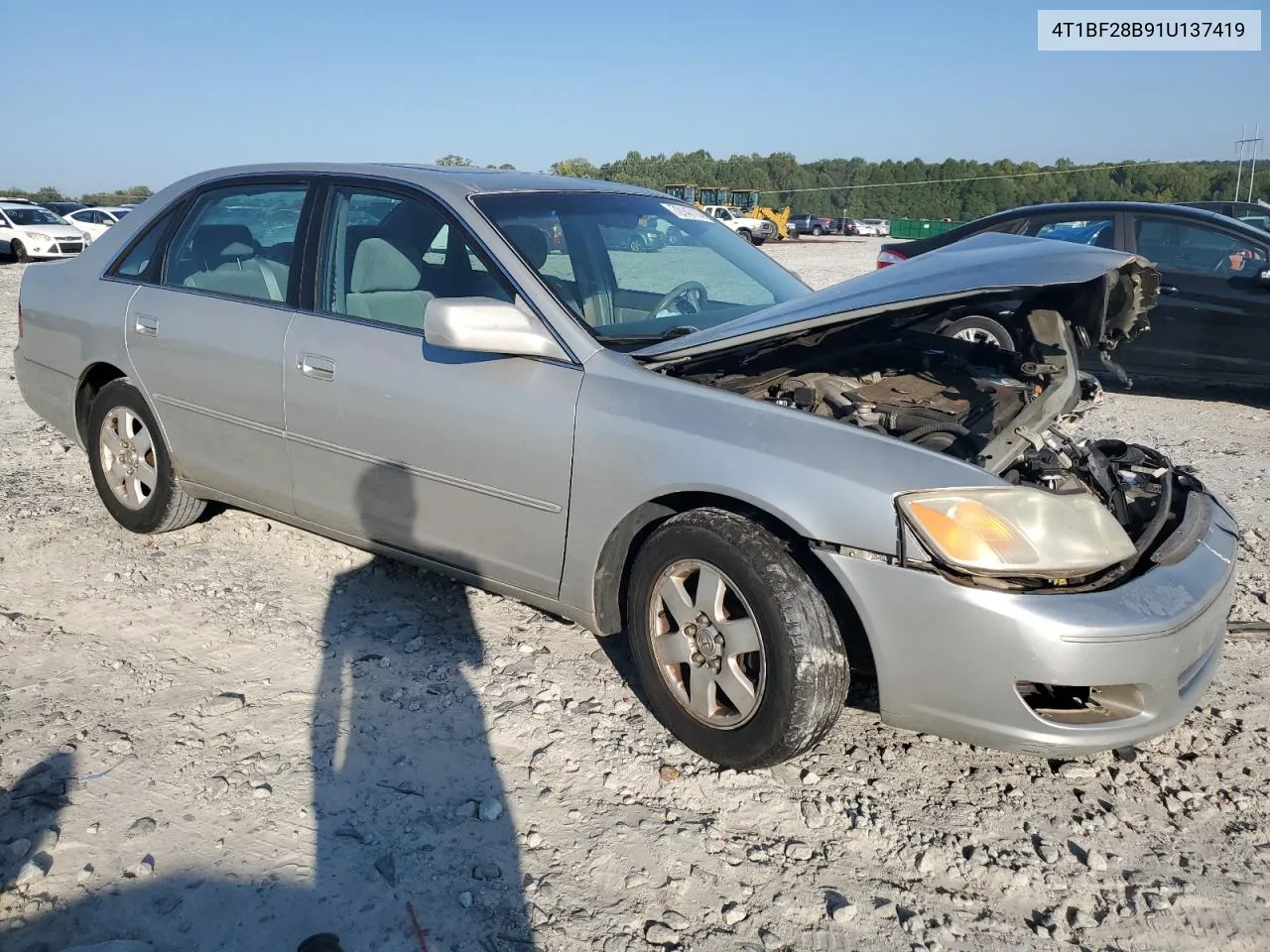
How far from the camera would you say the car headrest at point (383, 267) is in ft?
12.2

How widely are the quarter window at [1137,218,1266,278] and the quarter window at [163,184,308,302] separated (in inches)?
251

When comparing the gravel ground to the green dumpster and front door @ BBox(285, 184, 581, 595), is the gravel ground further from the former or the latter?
the green dumpster

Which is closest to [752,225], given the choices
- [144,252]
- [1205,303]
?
[1205,303]

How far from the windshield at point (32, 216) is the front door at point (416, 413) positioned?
24.6 meters

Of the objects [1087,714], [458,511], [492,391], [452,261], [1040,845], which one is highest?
[452,261]

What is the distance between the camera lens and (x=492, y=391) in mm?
3238

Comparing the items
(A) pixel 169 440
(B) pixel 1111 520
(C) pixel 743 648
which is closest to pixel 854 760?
(C) pixel 743 648

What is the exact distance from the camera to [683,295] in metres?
3.86

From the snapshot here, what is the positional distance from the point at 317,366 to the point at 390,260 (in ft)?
1.58

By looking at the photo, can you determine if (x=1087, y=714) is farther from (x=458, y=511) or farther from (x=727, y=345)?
(x=458, y=511)

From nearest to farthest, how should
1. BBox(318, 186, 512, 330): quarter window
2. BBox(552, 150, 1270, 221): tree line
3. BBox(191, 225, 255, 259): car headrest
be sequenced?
BBox(318, 186, 512, 330): quarter window → BBox(191, 225, 255, 259): car headrest → BBox(552, 150, 1270, 221): tree line

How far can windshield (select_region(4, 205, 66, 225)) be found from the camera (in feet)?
78.8

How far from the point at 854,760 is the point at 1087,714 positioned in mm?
693

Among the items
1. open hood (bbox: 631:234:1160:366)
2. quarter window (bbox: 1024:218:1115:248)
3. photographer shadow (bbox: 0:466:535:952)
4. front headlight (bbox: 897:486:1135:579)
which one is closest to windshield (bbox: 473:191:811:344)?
open hood (bbox: 631:234:1160:366)
